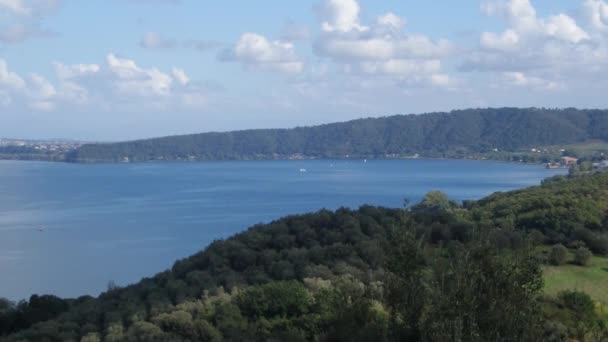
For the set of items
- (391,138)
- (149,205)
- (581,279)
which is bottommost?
(149,205)

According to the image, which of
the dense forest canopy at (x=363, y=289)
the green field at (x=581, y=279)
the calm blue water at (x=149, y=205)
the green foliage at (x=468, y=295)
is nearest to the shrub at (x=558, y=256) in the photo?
the dense forest canopy at (x=363, y=289)

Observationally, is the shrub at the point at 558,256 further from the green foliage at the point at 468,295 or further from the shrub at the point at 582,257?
the green foliage at the point at 468,295

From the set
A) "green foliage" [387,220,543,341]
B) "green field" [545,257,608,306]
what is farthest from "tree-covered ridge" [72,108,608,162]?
"green foliage" [387,220,543,341]

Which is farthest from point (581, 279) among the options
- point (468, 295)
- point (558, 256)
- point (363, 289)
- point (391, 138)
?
point (391, 138)

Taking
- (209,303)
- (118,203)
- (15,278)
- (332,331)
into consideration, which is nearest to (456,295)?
(332,331)

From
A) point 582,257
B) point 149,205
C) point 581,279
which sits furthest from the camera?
point 149,205

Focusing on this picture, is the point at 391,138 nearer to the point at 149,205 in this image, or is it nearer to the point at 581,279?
the point at 149,205

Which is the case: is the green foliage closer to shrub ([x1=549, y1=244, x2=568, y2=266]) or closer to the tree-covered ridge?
shrub ([x1=549, y1=244, x2=568, y2=266])
